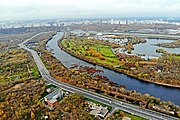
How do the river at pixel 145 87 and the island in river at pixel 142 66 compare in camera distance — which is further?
the island in river at pixel 142 66

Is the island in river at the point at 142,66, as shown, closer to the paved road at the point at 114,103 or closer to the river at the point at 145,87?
the river at the point at 145,87

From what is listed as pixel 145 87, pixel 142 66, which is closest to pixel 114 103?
pixel 145 87

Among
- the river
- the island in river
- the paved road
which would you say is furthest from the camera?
the island in river

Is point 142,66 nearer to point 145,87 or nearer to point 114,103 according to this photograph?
point 145,87

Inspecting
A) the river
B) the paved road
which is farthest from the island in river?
the paved road

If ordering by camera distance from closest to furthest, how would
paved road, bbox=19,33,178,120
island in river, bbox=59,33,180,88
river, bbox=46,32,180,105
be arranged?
1. paved road, bbox=19,33,178,120
2. river, bbox=46,32,180,105
3. island in river, bbox=59,33,180,88

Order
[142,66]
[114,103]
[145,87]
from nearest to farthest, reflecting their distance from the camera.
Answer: [114,103] < [145,87] < [142,66]

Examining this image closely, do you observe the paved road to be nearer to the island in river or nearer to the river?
the river

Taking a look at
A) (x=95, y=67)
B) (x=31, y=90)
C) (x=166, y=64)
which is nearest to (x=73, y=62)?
(x=95, y=67)

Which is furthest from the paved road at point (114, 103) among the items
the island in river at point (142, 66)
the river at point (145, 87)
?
the island in river at point (142, 66)

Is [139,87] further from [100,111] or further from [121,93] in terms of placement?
[100,111]

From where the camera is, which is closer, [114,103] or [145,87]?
[114,103]
